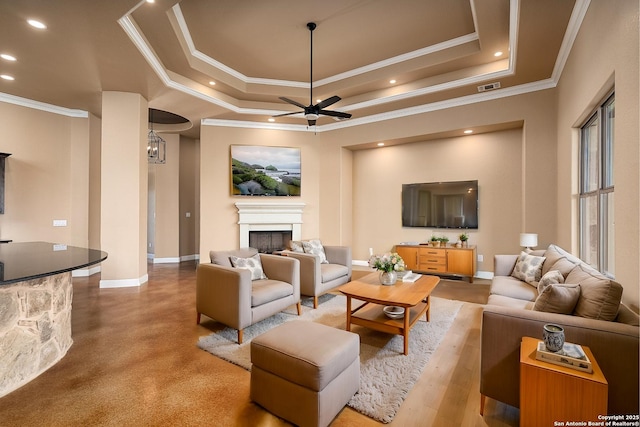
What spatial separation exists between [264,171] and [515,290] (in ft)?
16.4

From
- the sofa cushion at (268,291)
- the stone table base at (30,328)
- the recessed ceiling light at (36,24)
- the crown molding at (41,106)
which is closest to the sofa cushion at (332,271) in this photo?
the sofa cushion at (268,291)

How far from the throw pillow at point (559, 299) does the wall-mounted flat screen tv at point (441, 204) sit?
395 centimetres

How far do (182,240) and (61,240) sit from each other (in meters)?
Answer: 2.59

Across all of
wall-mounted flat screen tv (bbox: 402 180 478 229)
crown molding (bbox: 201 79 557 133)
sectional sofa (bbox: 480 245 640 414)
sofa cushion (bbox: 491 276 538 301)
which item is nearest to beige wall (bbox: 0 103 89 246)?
crown molding (bbox: 201 79 557 133)

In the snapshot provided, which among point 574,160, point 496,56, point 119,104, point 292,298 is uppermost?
point 496,56

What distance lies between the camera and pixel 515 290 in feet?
10.1

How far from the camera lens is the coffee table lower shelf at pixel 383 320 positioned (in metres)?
2.64

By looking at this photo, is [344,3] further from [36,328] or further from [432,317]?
[36,328]

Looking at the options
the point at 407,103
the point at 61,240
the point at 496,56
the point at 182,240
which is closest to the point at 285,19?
the point at 407,103

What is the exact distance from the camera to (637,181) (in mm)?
1800

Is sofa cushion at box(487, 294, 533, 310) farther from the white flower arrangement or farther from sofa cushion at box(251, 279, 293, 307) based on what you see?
sofa cushion at box(251, 279, 293, 307)

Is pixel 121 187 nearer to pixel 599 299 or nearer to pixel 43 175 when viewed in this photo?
pixel 43 175

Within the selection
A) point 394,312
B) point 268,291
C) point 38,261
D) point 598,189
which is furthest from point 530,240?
point 38,261

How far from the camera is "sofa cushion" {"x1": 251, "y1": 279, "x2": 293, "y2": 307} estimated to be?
3.03m
